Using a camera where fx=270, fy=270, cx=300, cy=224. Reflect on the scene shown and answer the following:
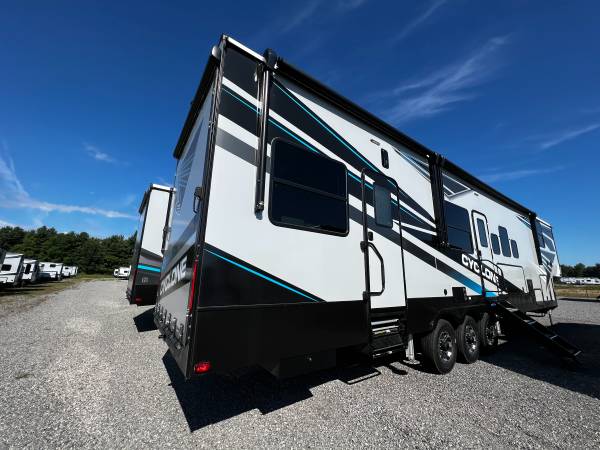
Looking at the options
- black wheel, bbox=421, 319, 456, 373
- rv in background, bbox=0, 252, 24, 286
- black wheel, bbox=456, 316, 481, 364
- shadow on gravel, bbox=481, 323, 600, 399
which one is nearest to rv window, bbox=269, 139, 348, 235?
black wheel, bbox=421, 319, 456, 373

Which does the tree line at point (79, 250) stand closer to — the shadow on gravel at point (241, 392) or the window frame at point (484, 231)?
the shadow on gravel at point (241, 392)

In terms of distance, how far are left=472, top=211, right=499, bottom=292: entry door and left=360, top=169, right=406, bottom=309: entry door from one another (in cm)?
301

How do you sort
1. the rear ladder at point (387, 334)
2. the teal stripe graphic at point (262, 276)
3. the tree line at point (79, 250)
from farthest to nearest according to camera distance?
the tree line at point (79, 250), the rear ladder at point (387, 334), the teal stripe graphic at point (262, 276)

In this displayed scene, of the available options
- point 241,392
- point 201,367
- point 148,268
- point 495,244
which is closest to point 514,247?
point 495,244

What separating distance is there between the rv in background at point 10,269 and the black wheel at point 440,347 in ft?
74.8

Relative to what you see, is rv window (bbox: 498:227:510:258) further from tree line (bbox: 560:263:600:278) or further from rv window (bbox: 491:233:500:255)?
tree line (bbox: 560:263:600:278)

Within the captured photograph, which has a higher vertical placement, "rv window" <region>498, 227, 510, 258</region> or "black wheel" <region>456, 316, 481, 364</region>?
"rv window" <region>498, 227, 510, 258</region>

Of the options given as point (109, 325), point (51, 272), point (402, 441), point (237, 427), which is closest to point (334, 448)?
point (402, 441)

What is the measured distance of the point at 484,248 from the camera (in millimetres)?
6090

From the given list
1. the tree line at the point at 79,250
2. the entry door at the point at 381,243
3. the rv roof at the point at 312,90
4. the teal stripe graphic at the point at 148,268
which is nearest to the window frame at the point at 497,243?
the rv roof at the point at 312,90

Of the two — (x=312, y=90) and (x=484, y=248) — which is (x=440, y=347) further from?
(x=312, y=90)

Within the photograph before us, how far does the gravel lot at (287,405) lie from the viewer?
8.89 feet

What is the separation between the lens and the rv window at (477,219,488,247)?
20.0 ft

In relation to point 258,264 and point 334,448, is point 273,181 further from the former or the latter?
point 334,448
